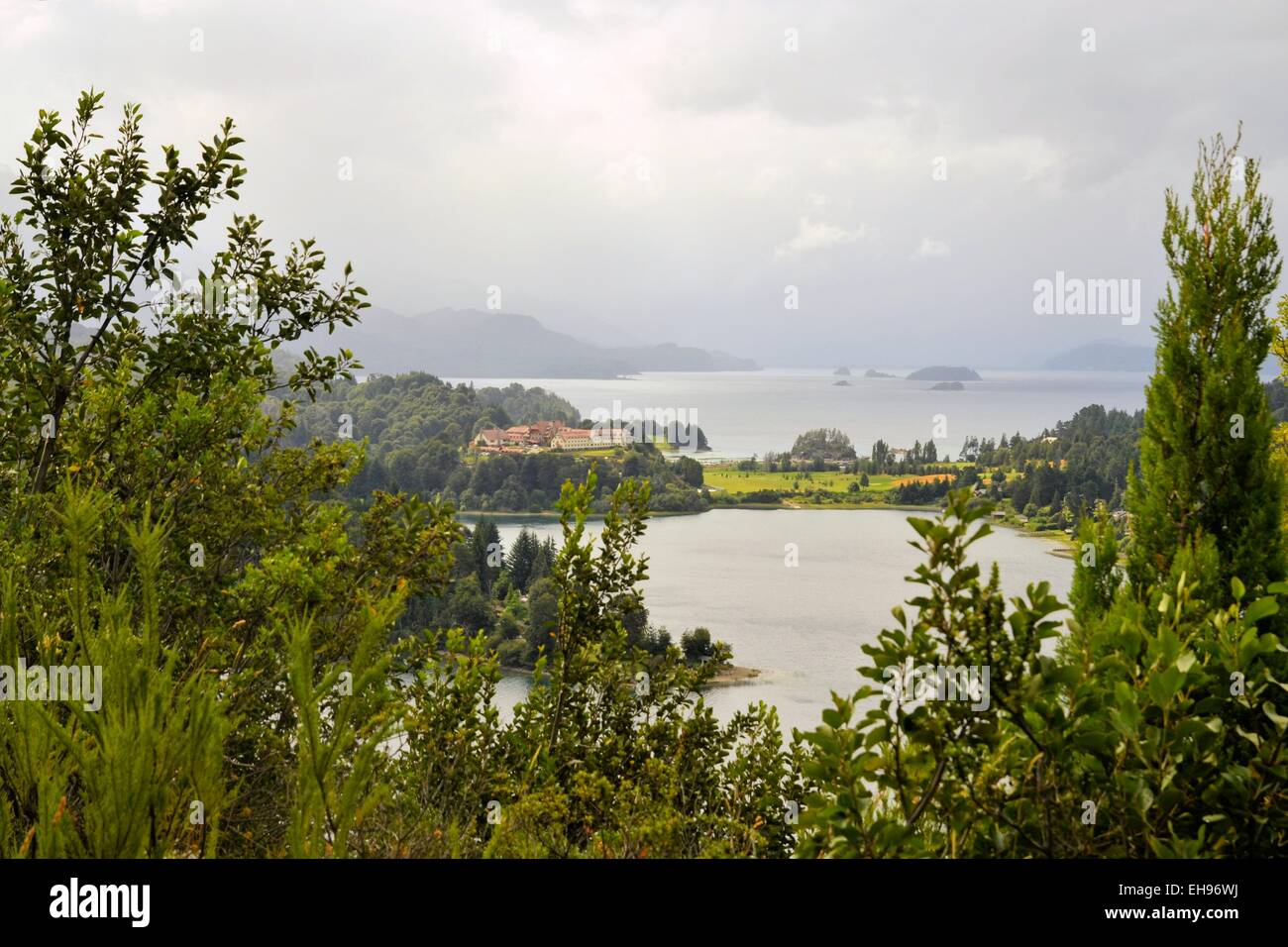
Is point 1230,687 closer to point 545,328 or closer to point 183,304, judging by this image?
point 183,304

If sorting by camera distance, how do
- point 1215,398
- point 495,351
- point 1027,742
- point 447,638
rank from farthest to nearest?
point 495,351
point 1215,398
point 447,638
point 1027,742

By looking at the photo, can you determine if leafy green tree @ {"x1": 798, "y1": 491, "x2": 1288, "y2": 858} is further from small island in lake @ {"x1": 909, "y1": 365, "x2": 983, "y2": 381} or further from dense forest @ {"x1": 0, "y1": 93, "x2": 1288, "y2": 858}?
small island in lake @ {"x1": 909, "y1": 365, "x2": 983, "y2": 381}

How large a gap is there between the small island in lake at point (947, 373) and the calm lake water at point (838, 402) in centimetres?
93

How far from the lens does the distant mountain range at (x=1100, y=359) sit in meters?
73.4

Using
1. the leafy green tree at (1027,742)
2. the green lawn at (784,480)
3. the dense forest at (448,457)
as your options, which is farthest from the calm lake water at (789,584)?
the leafy green tree at (1027,742)

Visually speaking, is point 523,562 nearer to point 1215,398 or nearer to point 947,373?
point 1215,398

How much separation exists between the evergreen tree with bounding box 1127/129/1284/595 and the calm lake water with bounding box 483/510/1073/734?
8.07m

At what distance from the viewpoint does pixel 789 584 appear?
84.6 feet

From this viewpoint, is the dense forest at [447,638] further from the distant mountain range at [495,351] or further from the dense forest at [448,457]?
the distant mountain range at [495,351]

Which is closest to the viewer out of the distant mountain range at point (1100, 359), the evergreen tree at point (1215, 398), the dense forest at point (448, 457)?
the evergreen tree at point (1215, 398)

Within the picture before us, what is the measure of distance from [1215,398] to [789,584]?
72.2ft

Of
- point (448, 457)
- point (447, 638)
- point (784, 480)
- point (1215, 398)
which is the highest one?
point (448, 457)

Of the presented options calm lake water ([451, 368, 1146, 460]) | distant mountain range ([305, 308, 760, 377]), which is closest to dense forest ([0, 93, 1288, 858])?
calm lake water ([451, 368, 1146, 460])

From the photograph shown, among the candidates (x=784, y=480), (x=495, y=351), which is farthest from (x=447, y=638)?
(x=495, y=351)
